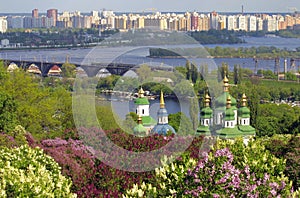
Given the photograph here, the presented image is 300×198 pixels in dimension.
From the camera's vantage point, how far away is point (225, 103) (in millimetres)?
8461

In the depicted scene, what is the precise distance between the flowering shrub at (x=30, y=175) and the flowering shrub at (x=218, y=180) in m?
0.41

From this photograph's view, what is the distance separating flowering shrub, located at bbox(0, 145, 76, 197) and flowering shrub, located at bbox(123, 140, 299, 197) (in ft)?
1.35

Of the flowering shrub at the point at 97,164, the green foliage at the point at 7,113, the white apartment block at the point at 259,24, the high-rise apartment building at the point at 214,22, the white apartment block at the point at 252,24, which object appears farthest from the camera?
the white apartment block at the point at 259,24

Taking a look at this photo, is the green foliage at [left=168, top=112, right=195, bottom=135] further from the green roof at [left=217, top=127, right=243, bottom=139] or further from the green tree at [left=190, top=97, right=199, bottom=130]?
the green roof at [left=217, top=127, right=243, bottom=139]

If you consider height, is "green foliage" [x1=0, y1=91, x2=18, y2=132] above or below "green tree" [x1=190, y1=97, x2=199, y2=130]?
above

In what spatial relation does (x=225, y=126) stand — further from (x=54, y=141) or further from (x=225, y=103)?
(x=54, y=141)

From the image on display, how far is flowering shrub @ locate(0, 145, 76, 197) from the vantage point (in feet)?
11.8

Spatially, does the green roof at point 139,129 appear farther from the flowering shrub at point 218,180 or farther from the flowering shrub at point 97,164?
the flowering shrub at point 218,180

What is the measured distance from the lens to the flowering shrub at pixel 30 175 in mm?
3592

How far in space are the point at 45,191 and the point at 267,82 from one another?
2024 cm

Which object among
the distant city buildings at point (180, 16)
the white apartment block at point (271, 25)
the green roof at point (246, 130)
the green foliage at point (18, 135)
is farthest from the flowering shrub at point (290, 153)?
the white apartment block at point (271, 25)

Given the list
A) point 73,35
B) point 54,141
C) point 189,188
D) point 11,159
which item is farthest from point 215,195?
point 73,35

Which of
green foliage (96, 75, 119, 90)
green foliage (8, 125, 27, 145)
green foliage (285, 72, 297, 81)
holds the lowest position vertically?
green foliage (285, 72, 297, 81)

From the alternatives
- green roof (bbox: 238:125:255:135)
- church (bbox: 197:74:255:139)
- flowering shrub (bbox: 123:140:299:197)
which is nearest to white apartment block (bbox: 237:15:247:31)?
church (bbox: 197:74:255:139)
